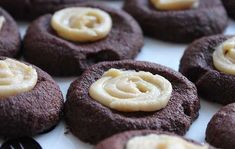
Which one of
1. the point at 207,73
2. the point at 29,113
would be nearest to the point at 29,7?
the point at 29,113

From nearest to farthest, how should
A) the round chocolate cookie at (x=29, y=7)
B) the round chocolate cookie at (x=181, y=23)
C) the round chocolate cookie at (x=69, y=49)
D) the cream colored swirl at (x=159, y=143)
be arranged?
the cream colored swirl at (x=159, y=143) < the round chocolate cookie at (x=69, y=49) < the round chocolate cookie at (x=181, y=23) < the round chocolate cookie at (x=29, y=7)


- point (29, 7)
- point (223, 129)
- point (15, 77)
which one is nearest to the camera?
point (223, 129)

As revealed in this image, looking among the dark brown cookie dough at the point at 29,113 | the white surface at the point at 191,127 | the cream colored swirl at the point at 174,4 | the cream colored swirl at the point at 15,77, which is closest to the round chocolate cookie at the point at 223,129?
the white surface at the point at 191,127

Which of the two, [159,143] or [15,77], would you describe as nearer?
[159,143]

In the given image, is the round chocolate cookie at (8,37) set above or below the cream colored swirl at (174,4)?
below

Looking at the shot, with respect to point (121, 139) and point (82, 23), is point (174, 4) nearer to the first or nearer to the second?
point (82, 23)

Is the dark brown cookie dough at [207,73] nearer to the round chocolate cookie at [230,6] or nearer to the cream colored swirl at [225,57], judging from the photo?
the cream colored swirl at [225,57]

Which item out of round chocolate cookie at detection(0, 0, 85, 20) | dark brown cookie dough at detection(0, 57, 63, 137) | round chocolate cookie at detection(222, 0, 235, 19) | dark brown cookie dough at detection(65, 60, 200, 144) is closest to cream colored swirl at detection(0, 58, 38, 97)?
dark brown cookie dough at detection(0, 57, 63, 137)
